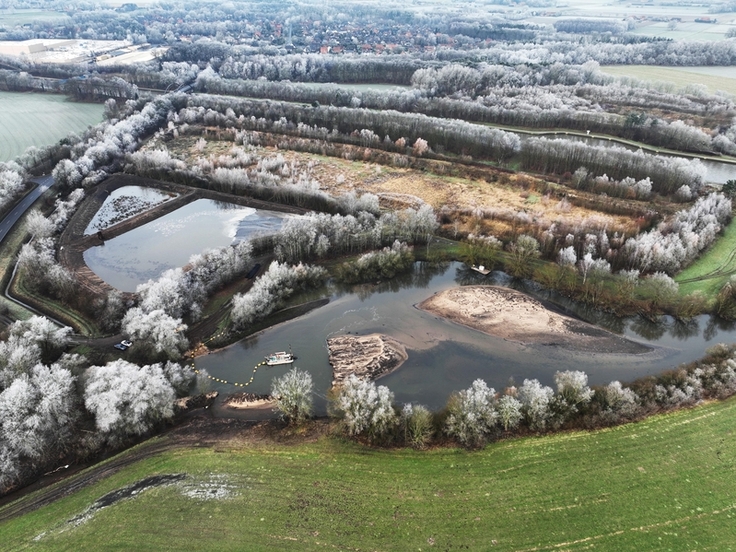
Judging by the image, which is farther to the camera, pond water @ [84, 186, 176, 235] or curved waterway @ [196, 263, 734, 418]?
pond water @ [84, 186, 176, 235]

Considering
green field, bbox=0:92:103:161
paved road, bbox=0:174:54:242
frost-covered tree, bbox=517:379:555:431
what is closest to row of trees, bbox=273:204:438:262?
frost-covered tree, bbox=517:379:555:431

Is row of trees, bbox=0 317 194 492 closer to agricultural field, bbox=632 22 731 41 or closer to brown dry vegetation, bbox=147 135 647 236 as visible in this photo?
brown dry vegetation, bbox=147 135 647 236

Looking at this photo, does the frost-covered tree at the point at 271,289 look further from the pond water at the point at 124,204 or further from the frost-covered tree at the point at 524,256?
the pond water at the point at 124,204

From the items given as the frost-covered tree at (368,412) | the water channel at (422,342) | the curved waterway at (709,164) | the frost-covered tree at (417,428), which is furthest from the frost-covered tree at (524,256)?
the curved waterway at (709,164)

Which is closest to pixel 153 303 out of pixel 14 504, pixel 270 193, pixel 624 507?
pixel 14 504

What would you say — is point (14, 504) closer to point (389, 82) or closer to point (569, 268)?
point (569, 268)

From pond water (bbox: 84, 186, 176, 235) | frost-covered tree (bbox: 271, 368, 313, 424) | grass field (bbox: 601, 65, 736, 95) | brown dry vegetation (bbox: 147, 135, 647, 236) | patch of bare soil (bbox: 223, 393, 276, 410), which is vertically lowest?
patch of bare soil (bbox: 223, 393, 276, 410)
